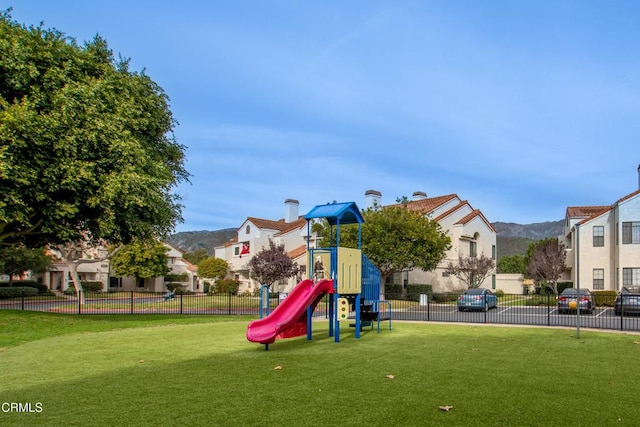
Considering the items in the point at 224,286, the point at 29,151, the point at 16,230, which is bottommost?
the point at 224,286

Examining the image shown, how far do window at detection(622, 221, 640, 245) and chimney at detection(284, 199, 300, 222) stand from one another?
3424 centimetres

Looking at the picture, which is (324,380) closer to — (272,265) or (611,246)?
(272,265)

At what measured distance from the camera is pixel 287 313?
44.5ft

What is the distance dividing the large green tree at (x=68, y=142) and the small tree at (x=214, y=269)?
3691 cm

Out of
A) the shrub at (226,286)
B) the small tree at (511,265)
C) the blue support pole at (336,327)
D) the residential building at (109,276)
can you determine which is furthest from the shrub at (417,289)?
the small tree at (511,265)

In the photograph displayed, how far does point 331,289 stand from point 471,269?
1190 inches

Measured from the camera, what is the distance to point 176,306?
32000 millimetres

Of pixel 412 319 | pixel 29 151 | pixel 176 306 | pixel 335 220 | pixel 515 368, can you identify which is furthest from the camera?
pixel 176 306

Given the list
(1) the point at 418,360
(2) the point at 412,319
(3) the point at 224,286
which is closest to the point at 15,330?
(1) the point at 418,360

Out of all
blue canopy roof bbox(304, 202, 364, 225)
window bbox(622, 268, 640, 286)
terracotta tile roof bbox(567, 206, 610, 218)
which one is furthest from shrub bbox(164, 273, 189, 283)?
blue canopy roof bbox(304, 202, 364, 225)

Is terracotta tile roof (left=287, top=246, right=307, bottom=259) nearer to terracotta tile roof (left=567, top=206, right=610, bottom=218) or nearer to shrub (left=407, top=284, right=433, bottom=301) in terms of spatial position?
shrub (left=407, top=284, right=433, bottom=301)

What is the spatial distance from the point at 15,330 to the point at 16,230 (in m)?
4.90

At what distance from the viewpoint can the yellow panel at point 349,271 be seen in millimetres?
14914

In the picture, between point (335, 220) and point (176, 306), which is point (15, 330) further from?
point (176, 306)
